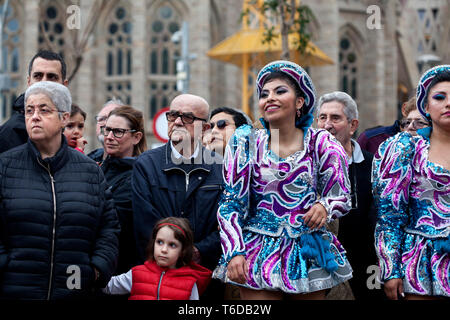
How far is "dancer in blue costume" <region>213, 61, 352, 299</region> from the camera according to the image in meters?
4.60

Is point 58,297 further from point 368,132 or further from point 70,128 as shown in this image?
point 368,132

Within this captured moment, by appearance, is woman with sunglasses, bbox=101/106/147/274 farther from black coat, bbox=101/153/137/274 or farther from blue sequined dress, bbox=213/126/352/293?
blue sequined dress, bbox=213/126/352/293

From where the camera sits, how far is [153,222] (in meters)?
5.71

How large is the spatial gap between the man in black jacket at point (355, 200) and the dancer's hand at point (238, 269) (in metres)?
1.93

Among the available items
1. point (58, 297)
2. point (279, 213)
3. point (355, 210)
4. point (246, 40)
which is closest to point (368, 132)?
point (355, 210)

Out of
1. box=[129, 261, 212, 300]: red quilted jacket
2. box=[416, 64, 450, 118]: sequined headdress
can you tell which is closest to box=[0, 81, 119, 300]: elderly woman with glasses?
box=[129, 261, 212, 300]: red quilted jacket

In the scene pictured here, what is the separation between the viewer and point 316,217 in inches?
180

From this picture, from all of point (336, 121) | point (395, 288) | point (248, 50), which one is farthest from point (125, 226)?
point (248, 50)

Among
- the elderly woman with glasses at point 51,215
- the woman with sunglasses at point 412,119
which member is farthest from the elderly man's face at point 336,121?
the elderly woman with glasses at point 51,215

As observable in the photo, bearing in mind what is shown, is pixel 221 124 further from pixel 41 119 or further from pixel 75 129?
pixel 41 119

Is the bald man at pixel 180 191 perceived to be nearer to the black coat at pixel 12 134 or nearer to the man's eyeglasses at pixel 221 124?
the black coat at pixel 12 134

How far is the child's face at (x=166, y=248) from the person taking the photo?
5457 millimetres

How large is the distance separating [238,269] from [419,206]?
1200 mm

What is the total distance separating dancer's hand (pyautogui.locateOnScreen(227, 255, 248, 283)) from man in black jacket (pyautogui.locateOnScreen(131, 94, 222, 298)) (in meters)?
1.09
